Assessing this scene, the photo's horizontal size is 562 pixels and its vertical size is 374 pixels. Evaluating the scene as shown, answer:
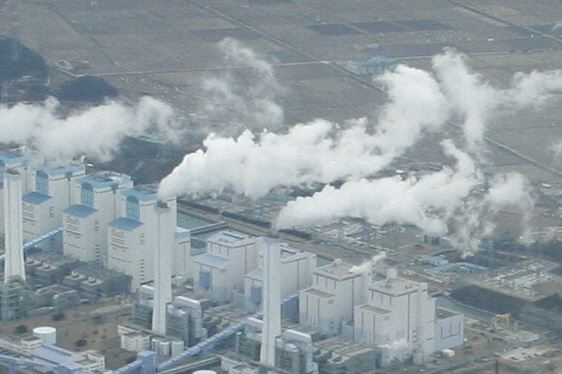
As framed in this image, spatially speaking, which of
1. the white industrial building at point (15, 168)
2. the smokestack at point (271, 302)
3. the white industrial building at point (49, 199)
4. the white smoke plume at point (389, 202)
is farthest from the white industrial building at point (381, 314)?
the white industrial building at point (15, 168)

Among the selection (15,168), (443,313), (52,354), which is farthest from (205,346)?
(15,168)

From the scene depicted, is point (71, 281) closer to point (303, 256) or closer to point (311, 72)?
point (303, 256)

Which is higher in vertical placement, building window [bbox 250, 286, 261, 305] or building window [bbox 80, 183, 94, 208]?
building window [bbox 80, 183, 94, 208]

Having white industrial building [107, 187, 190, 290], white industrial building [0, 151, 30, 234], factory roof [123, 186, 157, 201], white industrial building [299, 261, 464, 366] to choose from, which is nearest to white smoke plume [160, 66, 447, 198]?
factory roof [123, 186, 157, 201]

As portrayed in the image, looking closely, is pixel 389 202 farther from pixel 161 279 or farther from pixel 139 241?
pixel 161 279

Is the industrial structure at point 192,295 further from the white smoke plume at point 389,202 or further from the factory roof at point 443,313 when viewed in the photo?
the white smoke plume at point 389,202

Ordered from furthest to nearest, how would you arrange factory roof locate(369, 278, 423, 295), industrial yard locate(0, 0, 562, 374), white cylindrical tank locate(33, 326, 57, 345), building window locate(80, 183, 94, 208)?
building window locate(80, 183, 94, 208) → industrial yard locate(0, 0, 562, 374) → factory roof locate(369, 278, 423, 295) → white cylindrical tank locate(33, 326, 57, 345)

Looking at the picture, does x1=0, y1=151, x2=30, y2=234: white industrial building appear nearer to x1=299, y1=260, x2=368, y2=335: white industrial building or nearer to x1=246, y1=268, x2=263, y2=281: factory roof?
x1=246, y1=268, x2=263, y2=281: factory roof
